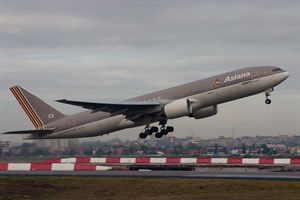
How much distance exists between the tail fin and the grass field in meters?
26.2

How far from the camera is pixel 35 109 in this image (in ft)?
199

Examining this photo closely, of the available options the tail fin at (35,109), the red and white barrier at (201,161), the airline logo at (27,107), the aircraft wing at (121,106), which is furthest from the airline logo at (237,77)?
the airline logo at (27,107)

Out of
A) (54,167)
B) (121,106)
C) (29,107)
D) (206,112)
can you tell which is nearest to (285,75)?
(206,112)

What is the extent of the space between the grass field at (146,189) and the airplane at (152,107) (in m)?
16.3

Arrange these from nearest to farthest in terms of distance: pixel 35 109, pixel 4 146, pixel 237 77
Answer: pixel 237 77 < pixel 35 109 < pixel 4 146

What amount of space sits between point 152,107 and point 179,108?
3.26 m

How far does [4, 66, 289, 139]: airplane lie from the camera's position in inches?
1986

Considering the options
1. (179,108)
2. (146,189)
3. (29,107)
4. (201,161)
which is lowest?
(146,189)

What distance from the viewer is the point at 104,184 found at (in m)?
32.5

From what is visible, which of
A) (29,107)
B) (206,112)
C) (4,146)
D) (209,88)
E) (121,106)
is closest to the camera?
(209,88)

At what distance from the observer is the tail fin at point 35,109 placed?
59.9m

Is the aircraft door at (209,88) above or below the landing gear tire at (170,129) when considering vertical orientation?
above

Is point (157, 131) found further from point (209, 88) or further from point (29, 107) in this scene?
point (29, 107)

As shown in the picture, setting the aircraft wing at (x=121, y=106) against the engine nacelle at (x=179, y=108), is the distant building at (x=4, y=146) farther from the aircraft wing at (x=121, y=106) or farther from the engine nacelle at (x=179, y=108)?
the engine nacelle at (x=179, y=108)
